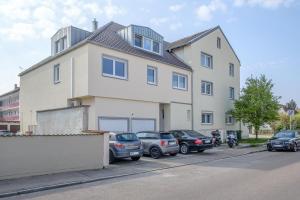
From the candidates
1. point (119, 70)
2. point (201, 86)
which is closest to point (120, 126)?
point (119, 70)

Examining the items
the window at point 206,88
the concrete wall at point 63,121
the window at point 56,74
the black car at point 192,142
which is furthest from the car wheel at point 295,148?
the window at point 56,74

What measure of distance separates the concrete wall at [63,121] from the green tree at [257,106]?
58.0ft

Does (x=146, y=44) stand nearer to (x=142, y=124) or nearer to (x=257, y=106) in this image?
(x=142, y=124)

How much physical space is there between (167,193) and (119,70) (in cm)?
1362

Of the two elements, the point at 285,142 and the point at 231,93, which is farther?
the point at 231,93

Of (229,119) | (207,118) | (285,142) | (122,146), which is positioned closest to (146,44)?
(207,118)

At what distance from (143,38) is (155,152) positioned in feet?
33.9

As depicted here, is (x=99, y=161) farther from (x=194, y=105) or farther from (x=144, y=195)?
(x=194, y=105)

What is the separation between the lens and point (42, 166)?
38.8 feet

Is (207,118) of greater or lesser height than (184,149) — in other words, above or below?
above

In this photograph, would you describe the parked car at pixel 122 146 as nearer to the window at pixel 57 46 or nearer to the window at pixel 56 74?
the window at pixel 56 74

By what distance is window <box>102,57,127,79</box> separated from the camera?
20375 millimetres

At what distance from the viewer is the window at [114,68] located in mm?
20375

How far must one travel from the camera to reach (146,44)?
24984 mm
